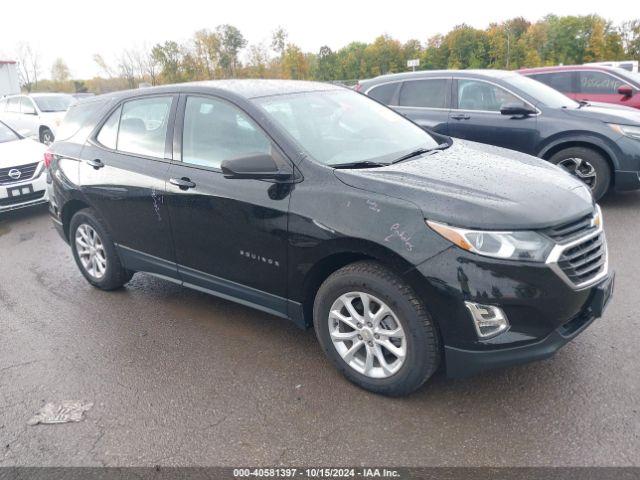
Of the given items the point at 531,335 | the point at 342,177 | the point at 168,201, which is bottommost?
the point at 531,335

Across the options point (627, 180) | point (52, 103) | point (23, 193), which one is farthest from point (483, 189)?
point (52, 103)

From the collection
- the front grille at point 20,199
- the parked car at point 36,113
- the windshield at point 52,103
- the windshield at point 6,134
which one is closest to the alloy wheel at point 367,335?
the front grille at point 20,199

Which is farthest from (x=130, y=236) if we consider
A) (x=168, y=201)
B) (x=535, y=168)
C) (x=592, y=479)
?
(x=592, y=479)

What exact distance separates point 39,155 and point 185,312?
5204mm

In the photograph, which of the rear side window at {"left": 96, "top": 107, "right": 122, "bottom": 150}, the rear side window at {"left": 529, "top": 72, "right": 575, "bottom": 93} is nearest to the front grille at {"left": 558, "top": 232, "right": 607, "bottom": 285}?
the rear side window at {"left": 96, "top": 107, "right": 122, "bottom": 150}

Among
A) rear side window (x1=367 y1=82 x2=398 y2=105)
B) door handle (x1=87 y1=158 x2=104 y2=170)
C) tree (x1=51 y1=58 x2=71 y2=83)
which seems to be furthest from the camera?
tree (x1=51 y1=58 x2=71 y2=83)

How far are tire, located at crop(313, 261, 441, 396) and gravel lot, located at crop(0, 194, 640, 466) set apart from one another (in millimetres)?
137

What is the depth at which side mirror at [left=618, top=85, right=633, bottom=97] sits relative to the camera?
9.00m

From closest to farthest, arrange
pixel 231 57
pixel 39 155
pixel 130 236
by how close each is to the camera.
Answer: pixel 130 236, pixel 39 155, pixel 231 57

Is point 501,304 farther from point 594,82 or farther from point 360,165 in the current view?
point 594,82

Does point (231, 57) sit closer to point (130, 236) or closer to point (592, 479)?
point (130, 236)

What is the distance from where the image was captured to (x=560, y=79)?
937cm

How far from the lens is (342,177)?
2926mm

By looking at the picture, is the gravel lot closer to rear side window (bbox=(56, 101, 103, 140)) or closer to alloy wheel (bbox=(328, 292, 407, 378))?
alloy wheel (bbox=(328, 292, 407, 378))
